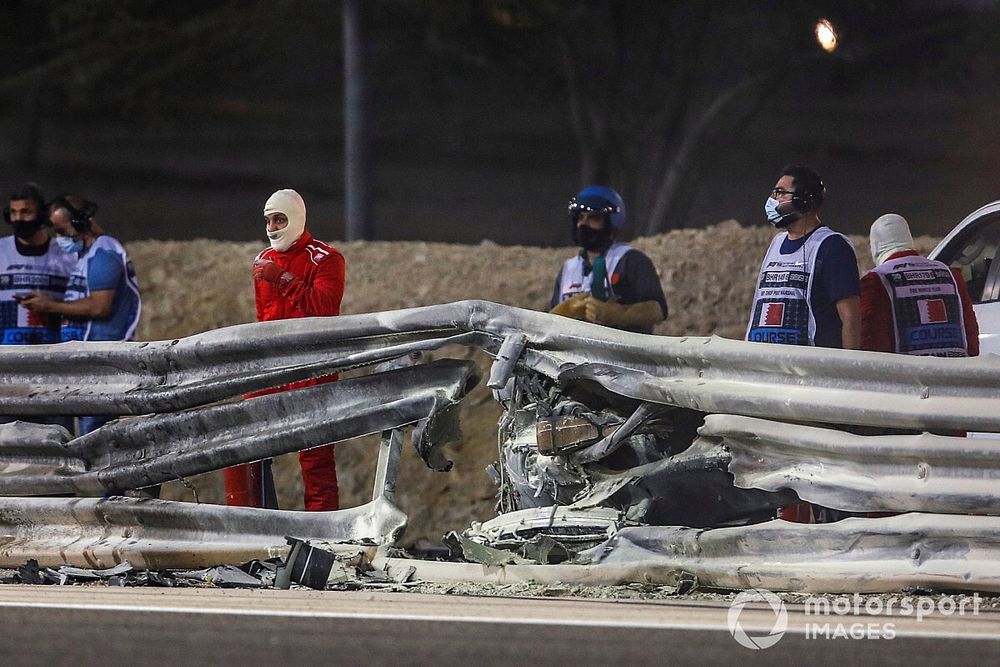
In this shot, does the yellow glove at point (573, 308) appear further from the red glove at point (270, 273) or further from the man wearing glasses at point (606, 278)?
the red glove at point (270, 273)

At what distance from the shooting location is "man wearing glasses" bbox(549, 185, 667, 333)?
28.2 ft

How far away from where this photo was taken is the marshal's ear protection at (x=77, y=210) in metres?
9.84

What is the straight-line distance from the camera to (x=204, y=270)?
14.4 m

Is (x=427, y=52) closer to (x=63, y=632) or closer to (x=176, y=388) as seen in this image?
(x=176, y=388)

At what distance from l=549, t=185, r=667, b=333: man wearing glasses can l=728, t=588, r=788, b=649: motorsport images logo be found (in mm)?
2687

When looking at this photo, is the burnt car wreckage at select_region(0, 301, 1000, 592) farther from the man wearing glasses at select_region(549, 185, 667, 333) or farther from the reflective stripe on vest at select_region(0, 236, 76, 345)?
the reflective stripe on vest at select_region(0, 236, 76, 345)

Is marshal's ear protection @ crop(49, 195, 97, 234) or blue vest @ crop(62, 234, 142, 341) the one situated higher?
marshal's ear protection @ crop(49, 195, 97, 234)

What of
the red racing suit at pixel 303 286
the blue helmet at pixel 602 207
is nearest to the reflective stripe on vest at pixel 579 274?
the blue helmet at pixel 602 207

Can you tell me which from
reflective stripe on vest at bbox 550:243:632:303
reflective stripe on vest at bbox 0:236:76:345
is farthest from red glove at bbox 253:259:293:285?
reflective stripe on vest at bbox 0:236:76:345

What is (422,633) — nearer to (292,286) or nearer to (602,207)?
(292,286)

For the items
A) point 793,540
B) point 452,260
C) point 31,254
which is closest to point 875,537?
point 793,540

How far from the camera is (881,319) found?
7742 mm

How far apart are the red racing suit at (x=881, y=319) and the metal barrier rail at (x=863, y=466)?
5.18 ft

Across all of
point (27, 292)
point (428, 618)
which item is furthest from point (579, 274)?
point (428, 618)
